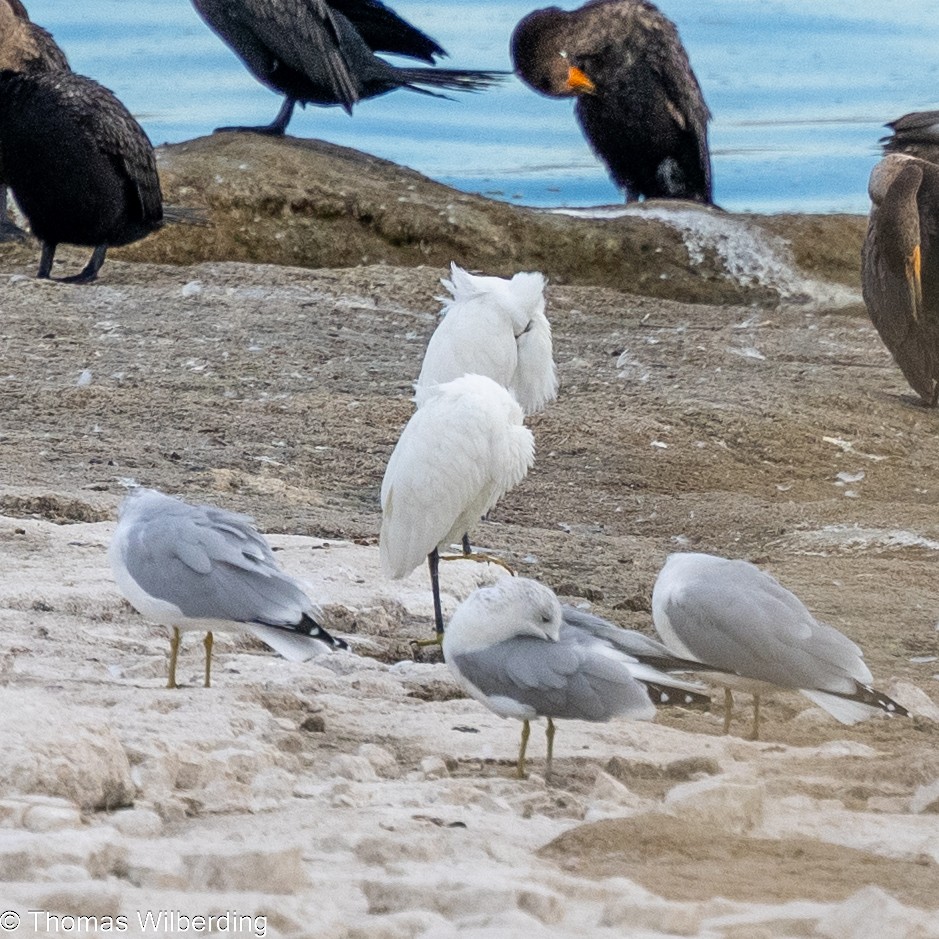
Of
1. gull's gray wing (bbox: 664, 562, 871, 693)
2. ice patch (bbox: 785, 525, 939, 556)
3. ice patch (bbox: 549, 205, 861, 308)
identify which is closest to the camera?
gull's gray wing (bbox: 664, 562, 871, 693)

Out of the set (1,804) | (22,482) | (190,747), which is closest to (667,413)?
(22,482)

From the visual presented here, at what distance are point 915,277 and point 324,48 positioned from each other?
4739 millimetres

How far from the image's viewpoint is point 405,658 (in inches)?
159

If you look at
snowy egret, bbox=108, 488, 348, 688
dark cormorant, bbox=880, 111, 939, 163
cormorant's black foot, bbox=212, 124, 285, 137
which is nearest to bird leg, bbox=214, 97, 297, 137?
cormorant's black foot, bbox=212, 124, 285, 137

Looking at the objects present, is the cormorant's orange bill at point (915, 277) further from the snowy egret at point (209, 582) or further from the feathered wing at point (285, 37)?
the snowy egret at point (209, 582)

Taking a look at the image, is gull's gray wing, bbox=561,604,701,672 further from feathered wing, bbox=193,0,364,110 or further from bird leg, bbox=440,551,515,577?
feathered wing, bbox=193,0,364,110

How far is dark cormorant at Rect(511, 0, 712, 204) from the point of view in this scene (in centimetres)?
1135

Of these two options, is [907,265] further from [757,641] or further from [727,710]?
[757,641]

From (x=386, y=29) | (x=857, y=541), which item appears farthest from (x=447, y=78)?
(x=857, y=541)

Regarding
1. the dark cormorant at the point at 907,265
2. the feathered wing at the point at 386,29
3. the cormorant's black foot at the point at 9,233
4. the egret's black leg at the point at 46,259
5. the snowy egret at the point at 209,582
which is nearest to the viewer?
the snowy egret at the point at 209,582

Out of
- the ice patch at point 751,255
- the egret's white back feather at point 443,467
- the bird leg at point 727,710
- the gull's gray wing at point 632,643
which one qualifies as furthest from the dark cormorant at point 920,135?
the gull's gray wing at point 632,643

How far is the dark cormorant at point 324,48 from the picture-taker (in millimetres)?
10625

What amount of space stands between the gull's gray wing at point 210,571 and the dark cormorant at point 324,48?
7759 millimetres

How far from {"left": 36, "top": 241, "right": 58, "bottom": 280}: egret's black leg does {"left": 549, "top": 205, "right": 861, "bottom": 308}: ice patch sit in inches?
148
